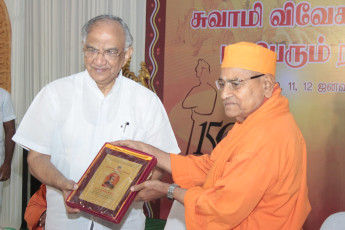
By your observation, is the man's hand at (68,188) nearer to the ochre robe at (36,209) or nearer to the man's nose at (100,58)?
the ochre robe at (36,209)

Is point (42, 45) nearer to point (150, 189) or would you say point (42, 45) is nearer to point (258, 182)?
point (150, 189)

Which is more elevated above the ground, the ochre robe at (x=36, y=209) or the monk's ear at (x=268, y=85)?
the monk's ear at (x=268, y=85)

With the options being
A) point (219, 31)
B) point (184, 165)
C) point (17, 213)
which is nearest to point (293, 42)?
point (219, 31)

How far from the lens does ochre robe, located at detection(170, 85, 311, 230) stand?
69.4 inches

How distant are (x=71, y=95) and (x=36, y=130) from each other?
0.22 m

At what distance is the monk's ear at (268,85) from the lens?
6.49ft

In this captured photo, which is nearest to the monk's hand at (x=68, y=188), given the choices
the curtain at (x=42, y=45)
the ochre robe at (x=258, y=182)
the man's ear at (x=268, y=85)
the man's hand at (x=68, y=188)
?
the man's hand at (x=68, y=188)

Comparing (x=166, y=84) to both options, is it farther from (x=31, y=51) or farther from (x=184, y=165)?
(x=184, y=165)

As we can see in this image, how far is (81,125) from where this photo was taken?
2150 mm

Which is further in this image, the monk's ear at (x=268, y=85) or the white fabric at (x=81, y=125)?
the white fabric at (x=81, y=125)

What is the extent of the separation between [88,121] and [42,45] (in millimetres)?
3339

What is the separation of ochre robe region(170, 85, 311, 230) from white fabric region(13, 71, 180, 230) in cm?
46

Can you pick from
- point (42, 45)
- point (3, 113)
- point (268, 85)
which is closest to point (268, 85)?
point (268, 85)

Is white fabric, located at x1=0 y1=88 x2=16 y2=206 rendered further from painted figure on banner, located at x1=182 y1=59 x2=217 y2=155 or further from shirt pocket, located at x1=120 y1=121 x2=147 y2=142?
shirt pocket, located at x1=120 y1=121 x2=147 y2=142
